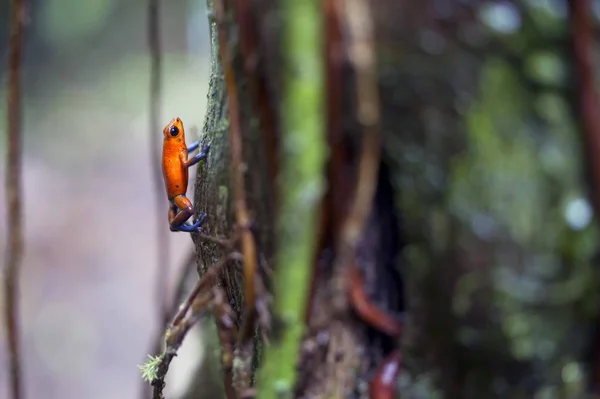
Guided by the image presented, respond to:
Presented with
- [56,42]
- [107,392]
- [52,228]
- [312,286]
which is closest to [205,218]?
[312,286]

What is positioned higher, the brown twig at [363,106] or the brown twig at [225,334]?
the brown twig at [363,106]

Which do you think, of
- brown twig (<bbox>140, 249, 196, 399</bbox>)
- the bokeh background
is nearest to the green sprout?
brown twig (<bbox>140, 249, 196, 399</bbox>)

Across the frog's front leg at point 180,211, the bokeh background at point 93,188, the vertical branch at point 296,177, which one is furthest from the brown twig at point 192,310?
the bokeh background at point 93,188

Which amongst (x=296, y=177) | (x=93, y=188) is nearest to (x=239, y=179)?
(x=296, y=177)

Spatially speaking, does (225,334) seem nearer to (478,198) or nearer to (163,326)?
(163,326)

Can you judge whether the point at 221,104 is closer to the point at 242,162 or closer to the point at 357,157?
the point at 242,162

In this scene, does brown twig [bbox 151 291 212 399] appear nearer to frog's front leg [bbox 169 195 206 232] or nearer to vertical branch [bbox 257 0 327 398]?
vertical branch [bbox 257 0 327 398]

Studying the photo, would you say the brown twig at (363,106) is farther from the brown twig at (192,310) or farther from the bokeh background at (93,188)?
the bokeh background at (93,188)
